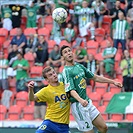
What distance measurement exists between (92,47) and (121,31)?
→ 4.16 ft

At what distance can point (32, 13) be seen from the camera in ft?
65.1

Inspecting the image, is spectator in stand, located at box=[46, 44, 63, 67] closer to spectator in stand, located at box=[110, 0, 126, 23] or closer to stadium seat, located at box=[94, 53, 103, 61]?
stadium seat, located at box=[94, 53, 103, 61]

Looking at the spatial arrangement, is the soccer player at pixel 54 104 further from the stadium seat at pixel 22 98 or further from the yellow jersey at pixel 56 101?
the stadium seat at pixel 22 98

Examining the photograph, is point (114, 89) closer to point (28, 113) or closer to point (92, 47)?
point (92, 47)

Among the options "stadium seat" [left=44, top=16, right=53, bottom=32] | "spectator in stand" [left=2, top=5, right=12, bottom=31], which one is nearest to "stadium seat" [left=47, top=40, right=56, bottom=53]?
"stadium seat" [left=44, top=16, right=53, bottom=32]

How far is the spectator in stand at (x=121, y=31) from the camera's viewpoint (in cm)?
1748

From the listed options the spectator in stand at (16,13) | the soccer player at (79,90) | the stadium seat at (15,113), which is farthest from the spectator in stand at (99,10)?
the soccer player at (79,90)

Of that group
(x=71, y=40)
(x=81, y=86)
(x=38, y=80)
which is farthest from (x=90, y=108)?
(x=71, y=40)

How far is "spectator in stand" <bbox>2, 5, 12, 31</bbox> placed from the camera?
2014 cm

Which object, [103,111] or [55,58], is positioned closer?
[103,111]

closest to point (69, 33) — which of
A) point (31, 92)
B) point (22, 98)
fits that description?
point (22, 98)

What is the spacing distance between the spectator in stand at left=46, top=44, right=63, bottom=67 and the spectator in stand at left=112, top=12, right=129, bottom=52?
1764 mm

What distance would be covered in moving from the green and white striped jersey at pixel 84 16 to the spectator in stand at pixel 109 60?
63.9 inches

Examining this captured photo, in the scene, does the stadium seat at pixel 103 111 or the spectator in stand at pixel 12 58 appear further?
the spectator in stand at pixel 12 58
